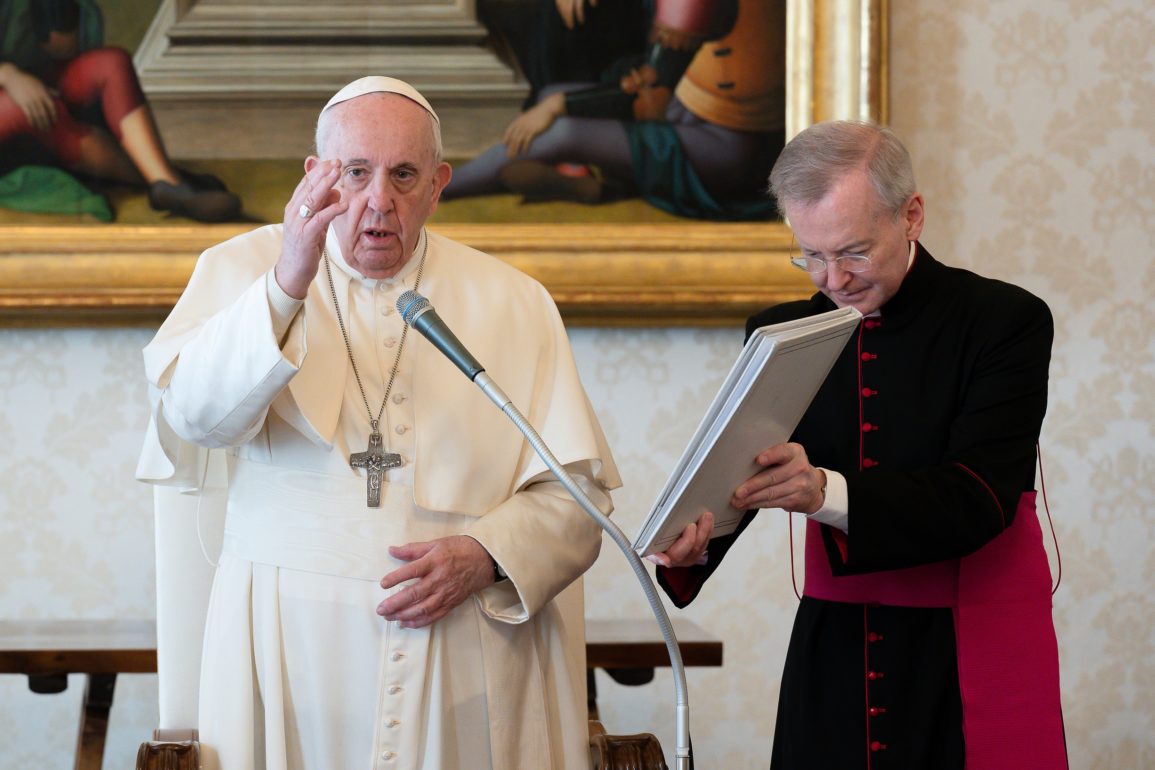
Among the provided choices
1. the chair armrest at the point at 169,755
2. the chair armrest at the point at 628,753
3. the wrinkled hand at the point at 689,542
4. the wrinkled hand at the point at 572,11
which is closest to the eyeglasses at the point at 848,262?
the wrinkled hand at the point at 689,542

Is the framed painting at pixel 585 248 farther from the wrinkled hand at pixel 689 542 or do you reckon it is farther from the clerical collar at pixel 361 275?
the wrinkled hand at pixel 689 542

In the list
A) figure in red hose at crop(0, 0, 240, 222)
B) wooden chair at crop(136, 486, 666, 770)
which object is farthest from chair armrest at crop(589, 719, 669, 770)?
figure in red hose at crop(0, 0, 240, 222)

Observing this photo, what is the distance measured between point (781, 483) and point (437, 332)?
60cm

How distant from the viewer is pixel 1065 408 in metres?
3.84

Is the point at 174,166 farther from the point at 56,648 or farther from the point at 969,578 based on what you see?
the point at 969,578

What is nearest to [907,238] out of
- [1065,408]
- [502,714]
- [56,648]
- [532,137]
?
[502,714]

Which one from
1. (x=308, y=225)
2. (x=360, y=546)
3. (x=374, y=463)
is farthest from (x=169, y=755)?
(x=308, y=225)

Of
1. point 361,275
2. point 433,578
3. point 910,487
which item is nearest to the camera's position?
point 910,487

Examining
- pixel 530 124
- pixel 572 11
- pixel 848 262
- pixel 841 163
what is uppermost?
pixel 572 11

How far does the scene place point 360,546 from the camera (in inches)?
83.4

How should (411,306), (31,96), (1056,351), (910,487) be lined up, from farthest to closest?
(1056,351), (31,96), (910,487), (411,306)

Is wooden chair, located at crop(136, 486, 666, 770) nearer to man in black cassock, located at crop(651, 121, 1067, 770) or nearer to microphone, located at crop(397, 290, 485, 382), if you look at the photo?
man in black cassock, located at crop(651, 121, 1067, 770)

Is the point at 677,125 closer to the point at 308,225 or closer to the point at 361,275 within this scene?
the point at 361,275

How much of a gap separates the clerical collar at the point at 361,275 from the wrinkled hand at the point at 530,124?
1.25 metres
